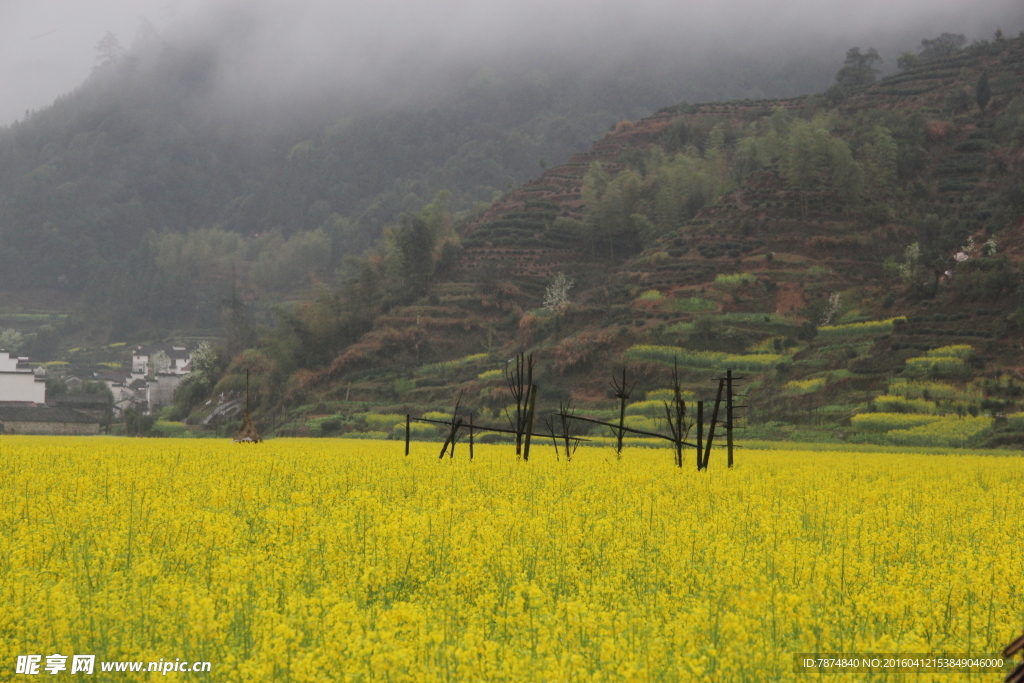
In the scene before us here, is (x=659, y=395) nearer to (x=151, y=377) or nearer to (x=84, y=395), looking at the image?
(x=84, y=395)

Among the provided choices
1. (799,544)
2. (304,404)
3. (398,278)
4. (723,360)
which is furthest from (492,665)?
(398,278)

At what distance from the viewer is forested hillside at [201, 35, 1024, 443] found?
201ft

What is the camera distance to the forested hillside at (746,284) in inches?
2408

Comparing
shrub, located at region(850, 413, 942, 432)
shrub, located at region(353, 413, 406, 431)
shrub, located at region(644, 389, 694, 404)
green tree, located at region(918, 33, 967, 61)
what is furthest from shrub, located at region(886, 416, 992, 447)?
green tree, located at region(918, 33, 967, 61)

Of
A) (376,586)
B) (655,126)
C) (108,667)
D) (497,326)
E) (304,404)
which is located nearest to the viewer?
(108,667)

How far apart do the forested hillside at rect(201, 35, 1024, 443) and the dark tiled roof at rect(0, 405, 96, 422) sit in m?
16.3

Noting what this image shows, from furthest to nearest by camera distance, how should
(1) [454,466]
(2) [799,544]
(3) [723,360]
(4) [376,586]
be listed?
(3) [723,360] < (1) [454,466] < (2) [799,544] < (4) [376,586]

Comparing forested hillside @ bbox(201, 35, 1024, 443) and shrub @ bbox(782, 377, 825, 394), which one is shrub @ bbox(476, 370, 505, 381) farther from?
shrub @ bbox(782, 377, 825, 394)

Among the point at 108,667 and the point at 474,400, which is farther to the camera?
the point at 474,400

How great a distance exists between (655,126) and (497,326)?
252 feet

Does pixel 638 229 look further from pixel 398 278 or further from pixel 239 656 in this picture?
pixel 239 656

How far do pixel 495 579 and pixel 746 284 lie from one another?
73.2 m

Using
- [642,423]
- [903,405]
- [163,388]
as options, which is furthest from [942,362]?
[163,388]

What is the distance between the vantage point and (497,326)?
93.0 meters
